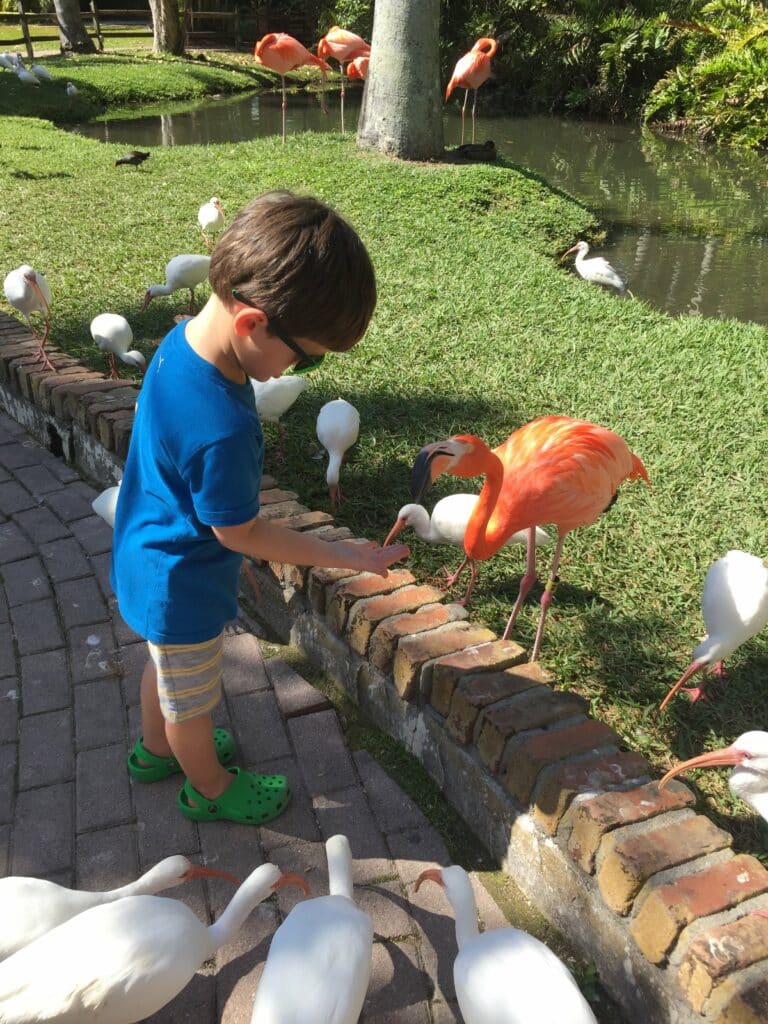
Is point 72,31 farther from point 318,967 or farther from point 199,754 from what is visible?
point 318,967

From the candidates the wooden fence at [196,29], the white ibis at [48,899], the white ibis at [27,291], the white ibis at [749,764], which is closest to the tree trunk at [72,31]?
the wooden fence at [196,29]

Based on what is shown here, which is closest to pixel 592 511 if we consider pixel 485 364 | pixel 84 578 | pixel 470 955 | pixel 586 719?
pixel 586 719

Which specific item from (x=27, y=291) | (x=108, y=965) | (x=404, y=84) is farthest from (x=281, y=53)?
(x=108, y=965)

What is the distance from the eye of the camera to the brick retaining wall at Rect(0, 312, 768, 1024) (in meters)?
1.71

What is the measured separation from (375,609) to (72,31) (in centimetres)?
2489

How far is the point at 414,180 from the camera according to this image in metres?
9.16

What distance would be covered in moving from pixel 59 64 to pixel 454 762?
70.1 ft

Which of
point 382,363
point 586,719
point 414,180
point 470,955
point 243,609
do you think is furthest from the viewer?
point 414,180

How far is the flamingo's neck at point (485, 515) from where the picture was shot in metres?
2.84

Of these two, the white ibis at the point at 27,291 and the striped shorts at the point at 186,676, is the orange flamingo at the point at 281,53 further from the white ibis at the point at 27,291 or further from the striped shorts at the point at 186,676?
the striped shorts at the point at 186,676

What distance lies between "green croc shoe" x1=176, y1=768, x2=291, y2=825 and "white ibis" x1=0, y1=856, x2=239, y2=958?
25cm

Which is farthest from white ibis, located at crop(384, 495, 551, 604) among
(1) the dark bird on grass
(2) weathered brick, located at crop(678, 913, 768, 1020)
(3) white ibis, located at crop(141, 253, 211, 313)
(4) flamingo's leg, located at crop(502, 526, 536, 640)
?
(1) the dark bird on grass

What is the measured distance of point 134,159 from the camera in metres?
9.71

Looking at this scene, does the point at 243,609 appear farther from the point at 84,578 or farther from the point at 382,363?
the point at 382,363
